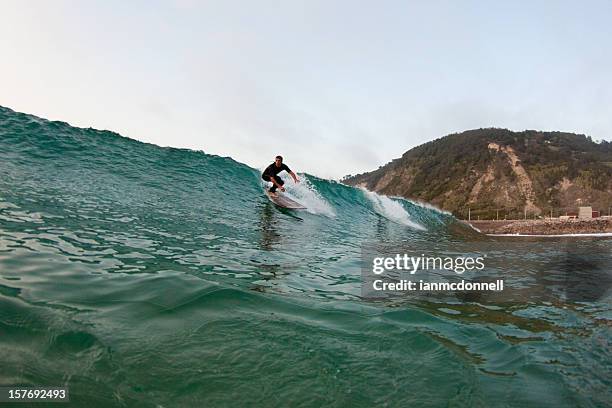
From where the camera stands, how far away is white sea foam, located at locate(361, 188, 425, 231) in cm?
1833

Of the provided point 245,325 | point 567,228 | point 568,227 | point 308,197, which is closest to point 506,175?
point 568,227

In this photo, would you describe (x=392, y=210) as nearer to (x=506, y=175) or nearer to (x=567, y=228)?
(x=567, y=228)

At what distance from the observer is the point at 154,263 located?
19.0 feet

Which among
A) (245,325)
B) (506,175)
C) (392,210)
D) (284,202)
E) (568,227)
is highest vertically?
(506,175)

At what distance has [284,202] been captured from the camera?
48.6 ft

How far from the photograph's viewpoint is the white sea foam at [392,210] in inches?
722

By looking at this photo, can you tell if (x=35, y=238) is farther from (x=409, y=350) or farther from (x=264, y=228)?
(x=409, y=350)

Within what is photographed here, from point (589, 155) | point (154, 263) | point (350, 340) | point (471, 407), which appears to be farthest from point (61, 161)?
point (589, 155)

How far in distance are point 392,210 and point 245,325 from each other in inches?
688

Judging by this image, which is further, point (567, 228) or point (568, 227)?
point (568, 227)

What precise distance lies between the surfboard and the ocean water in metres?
4.71

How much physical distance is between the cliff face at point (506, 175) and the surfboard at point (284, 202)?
7136cm

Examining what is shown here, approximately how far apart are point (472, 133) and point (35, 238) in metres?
150

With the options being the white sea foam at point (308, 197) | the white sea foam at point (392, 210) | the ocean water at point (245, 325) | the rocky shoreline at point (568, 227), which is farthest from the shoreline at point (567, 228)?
the ocean water at point (245, 325)
